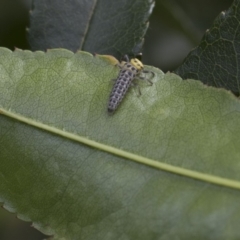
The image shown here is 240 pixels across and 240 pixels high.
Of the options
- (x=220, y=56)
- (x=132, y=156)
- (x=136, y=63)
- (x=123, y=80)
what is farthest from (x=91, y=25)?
(x=132, y=156)

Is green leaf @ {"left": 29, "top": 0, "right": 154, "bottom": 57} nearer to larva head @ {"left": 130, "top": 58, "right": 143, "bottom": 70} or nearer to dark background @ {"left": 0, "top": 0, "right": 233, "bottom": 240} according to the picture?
larva head @ {"left": 130, "top": 58, "right": 143, "bottom": 70}

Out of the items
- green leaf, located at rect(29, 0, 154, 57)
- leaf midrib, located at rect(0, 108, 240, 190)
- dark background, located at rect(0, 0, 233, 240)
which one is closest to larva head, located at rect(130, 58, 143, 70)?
green leaf, located at rect(29, 0, 154, 57)

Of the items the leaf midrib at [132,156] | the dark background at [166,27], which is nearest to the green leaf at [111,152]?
the leaf midrib at [132,156]

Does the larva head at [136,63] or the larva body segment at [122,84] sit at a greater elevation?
the larva head at [136,63]

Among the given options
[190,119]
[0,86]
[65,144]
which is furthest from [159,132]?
[0,86]

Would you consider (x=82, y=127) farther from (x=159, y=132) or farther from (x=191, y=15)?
(x=191, y=15)

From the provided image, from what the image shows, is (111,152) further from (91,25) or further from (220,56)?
(91,25)

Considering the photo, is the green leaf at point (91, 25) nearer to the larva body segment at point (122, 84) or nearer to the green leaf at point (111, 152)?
the larva body segment at point (122, 84)
